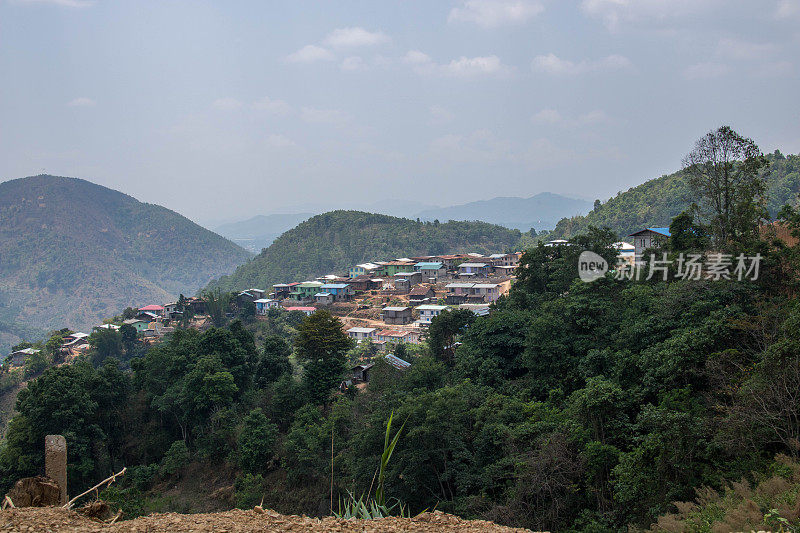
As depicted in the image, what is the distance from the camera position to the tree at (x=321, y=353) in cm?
1733

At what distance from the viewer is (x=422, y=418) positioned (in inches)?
387

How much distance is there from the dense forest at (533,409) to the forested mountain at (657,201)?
93.6 ft

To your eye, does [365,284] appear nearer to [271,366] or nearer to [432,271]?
[432,271]

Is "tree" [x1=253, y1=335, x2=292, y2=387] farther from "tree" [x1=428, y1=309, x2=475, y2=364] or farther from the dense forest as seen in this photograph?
"tree" [x1=428, y1=309, x2=475, y2=364]

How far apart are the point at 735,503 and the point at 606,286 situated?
9.16 m

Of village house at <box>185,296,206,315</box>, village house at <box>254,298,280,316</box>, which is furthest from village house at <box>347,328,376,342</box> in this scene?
village house at <box>185,296,206,315</box>

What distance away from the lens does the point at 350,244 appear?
6669 cm

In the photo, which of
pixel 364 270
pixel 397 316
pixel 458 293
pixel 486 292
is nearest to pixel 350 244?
pixel 364 270

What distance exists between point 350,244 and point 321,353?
160 feet

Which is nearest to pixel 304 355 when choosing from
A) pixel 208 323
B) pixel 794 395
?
pixel 794 395

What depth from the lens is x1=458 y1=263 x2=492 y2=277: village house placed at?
41.5m

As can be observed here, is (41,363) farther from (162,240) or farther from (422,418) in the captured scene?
(162,240)

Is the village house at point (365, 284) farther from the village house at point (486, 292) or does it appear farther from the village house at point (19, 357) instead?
the village house at point (19, 357)

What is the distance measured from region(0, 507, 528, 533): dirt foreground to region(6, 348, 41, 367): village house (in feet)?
121
